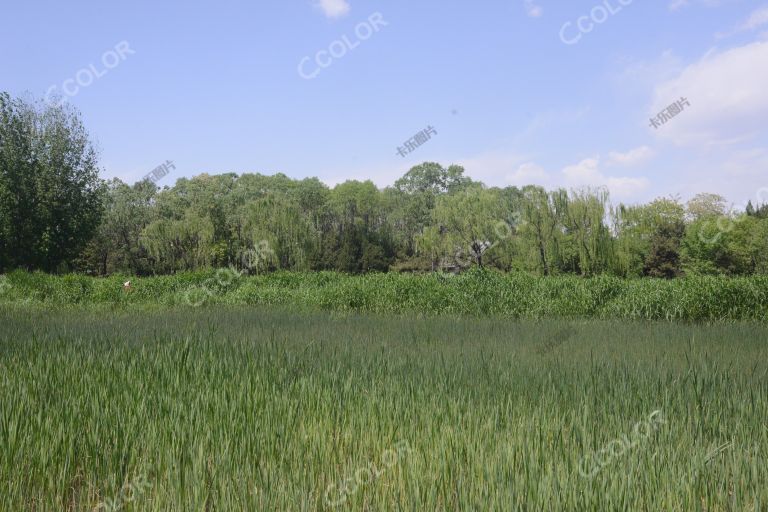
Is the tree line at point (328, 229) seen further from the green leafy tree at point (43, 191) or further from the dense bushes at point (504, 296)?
the dense bushes at point (504, 296)

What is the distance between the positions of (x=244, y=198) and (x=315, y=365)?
5283 cm

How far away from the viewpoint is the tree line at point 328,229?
29.3 m

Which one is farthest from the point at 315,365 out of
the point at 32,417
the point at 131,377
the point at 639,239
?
the point at 639,239

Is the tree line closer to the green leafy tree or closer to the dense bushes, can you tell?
the green leafy tree

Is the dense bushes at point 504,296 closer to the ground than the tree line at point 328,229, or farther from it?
closer to the ground

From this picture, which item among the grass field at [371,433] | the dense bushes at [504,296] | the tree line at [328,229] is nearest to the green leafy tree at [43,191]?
the tree line at [328,229]

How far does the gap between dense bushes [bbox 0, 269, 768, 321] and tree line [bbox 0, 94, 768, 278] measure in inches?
458

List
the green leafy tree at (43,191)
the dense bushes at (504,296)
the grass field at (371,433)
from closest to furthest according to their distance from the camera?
the grass field at (371,433)
the dense bushes at (504,296)
the green leafy tree at (43,191)

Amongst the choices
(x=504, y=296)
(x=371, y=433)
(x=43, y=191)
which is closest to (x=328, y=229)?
(x=43, y=191)

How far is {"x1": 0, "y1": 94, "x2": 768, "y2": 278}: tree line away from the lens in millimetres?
29312

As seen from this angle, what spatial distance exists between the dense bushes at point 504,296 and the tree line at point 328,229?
11.6m

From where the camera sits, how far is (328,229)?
48125 millimetres

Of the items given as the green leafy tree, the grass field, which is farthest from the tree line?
the grass field

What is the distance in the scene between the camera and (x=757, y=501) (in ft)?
9.14
